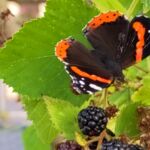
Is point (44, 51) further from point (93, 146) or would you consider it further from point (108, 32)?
point (93, 146)

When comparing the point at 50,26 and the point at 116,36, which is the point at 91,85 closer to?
the point at 116,36

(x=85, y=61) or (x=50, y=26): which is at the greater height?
(x=50, y=26)

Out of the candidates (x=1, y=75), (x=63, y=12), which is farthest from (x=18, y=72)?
(x=63, y=12)

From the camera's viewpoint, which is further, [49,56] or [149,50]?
[49,56]

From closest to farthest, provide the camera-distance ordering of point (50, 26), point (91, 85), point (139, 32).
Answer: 1. point (91, 85)
2. point (139, 32)
3. point (50, 26)

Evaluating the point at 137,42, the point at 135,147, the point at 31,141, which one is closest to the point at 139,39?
Answer: the point at 137,42

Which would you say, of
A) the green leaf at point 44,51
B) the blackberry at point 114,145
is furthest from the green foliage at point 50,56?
the blackberry at point 114,145
